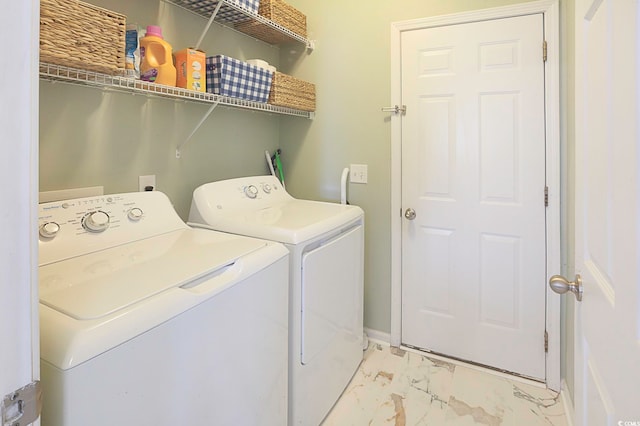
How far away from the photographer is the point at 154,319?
82 centimetres

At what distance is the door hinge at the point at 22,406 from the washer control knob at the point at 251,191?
4.79ft

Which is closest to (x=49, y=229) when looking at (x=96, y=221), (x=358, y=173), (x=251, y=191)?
(x=96, y=221)

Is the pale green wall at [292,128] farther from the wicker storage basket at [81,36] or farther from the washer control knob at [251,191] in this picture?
the wicker storage basket at [81,36]

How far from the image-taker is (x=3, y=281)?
17.4 inches

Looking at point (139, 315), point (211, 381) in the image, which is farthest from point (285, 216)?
point (139, 315)

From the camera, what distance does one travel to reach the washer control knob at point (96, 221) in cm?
121

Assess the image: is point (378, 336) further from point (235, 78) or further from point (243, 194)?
point (235, 78)

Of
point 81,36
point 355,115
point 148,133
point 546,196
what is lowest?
point 546,196

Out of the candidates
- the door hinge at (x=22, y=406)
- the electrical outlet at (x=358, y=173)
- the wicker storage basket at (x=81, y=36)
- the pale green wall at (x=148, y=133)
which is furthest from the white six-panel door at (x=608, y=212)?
the pale green wall at (x=148, y=133)

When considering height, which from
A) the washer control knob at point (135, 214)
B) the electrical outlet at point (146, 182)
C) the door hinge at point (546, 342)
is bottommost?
the door hinge at point (546, 342)

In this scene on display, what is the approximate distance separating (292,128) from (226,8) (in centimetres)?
89

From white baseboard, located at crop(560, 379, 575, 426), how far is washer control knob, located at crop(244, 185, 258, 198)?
72.3 inches

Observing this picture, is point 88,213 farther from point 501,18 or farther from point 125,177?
point 501,18

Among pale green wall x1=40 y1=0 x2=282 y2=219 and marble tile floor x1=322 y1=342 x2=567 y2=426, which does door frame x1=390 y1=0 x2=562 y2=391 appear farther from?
pale green wall x1=40 y1=0 x2=282 y2=219
